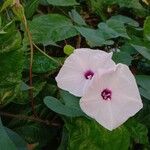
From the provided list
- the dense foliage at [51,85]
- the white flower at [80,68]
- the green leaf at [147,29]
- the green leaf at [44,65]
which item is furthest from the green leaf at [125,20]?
the white flower at [80,68]

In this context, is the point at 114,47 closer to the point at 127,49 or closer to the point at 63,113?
the point at 127,49

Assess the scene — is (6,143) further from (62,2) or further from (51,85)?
(62,2)

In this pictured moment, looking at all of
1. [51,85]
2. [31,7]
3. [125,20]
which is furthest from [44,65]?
[125,20]

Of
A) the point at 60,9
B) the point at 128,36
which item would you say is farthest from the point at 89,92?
the point at 60,9

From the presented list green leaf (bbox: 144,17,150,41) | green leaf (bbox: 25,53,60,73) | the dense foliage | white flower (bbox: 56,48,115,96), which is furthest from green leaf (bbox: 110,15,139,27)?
white flower (bbox: 56,48,115,96)

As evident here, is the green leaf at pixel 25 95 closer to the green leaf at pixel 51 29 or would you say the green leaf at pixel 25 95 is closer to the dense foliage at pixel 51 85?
the dense foliage at pixel 51 85

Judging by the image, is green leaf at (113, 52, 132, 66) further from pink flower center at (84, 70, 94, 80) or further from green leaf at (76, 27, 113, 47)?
pink flower center at (84, 70, 94, 80)

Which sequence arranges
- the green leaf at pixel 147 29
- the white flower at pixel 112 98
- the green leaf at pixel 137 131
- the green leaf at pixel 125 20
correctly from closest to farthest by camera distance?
the white flower at pixel 112 98 → the green leaf at pixel 137 131 → the green leaf at pixel 147 29 → the green leaf at pixel 125 20
